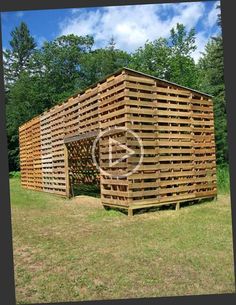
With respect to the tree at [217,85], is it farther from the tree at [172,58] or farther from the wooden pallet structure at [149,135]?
the wooden pallet structure at [149,135]

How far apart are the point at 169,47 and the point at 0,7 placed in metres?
16.8

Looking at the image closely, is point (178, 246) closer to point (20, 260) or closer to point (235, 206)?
point (235, 206)

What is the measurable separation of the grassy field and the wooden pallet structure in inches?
19.2

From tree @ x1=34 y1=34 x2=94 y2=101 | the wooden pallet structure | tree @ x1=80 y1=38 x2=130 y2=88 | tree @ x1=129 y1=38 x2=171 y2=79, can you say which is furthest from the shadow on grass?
tree @ x1=80 y1=38 x2=130 y2=88

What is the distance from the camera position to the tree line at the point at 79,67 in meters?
14.2

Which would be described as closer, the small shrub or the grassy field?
the grassy field

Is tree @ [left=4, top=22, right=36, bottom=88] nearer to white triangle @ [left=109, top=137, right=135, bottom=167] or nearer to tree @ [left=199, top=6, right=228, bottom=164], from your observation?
tree @ [left=199, top=6, right=228, bottom=164]

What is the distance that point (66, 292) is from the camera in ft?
15.1

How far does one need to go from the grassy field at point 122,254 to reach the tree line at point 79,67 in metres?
5.85

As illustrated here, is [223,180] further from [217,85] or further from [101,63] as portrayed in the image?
[101,63]

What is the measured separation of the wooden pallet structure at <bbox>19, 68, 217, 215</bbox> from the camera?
296 inches

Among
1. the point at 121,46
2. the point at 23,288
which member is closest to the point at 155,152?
the point at 23,288

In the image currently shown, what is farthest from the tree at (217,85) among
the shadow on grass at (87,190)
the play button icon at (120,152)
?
the play button icon at (120,152)

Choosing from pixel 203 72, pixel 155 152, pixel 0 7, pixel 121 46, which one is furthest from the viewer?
pixel 121 46
